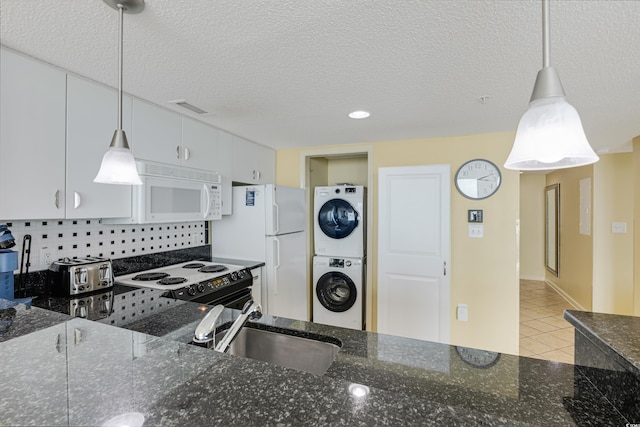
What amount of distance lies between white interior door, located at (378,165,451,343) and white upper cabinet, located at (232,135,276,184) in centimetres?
133

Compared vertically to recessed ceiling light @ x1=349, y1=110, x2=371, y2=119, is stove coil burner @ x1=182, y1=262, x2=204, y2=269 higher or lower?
lower

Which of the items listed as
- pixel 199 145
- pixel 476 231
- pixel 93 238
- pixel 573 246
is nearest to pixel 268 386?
pixel 93 238

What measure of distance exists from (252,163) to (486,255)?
254 centimetres

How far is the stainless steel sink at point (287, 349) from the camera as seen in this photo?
1.31m

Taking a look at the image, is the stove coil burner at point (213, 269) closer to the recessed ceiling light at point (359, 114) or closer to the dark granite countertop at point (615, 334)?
the recessed ceiling light at point (359, 114)

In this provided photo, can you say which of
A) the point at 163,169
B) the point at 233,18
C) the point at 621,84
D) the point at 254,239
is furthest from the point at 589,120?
the point at 163,169

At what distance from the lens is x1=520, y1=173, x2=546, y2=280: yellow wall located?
20.7ft

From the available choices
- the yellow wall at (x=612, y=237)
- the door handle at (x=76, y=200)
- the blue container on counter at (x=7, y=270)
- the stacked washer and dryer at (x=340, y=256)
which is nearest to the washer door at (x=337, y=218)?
the stacked washer and dryer at (x=340, y=256)

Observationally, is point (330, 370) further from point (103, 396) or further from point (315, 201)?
point (315, 201)

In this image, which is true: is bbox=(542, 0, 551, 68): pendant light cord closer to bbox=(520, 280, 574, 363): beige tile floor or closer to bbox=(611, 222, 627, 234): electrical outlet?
bbox=(520, 280, 574, 363): beige tile floor

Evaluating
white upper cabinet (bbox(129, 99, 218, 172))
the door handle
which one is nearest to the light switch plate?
white upper cabinet (bbox(129, 99, 218, 172))

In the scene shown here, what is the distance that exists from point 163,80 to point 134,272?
1543 millimetres

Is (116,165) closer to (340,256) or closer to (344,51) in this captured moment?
(344,51)

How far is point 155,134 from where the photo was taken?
2273 mm
